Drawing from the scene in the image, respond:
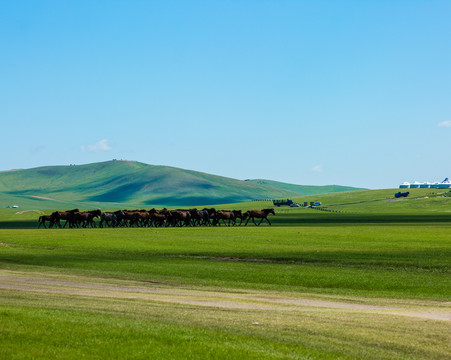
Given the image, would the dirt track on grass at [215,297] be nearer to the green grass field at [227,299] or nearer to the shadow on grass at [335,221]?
the green grass field at [227,299]

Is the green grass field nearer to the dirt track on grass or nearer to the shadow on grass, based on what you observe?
the dirt track on grass

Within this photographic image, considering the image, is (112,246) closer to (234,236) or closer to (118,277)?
(234,236)

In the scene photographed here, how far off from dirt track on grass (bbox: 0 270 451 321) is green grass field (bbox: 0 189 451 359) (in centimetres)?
7

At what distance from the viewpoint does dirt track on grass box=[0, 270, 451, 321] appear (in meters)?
21.8

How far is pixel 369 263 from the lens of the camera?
38594 mm

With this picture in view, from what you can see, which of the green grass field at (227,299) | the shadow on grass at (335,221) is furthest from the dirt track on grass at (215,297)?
the shadow on grass at (335,221)

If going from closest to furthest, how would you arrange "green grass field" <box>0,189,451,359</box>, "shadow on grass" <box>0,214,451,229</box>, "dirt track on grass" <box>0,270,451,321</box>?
"green grass field" <box>0,189,451,359</box>
"dirt track on grass" <box>0,270,451,321</box>
"shadow on grass" <box>0,214,451,229</box>

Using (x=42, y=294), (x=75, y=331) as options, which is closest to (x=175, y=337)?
(x=75, y=331)

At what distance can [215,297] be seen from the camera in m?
24.8

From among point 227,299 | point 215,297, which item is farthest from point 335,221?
point 227,299

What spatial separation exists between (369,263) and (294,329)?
74.6 feet

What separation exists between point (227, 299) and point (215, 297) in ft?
2.70

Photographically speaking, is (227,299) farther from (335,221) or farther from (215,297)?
(335,221)

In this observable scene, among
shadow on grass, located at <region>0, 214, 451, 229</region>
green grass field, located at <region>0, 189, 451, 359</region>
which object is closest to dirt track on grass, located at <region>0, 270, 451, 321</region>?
green grass field, located at <region>0, 189, 451, 359</region>
